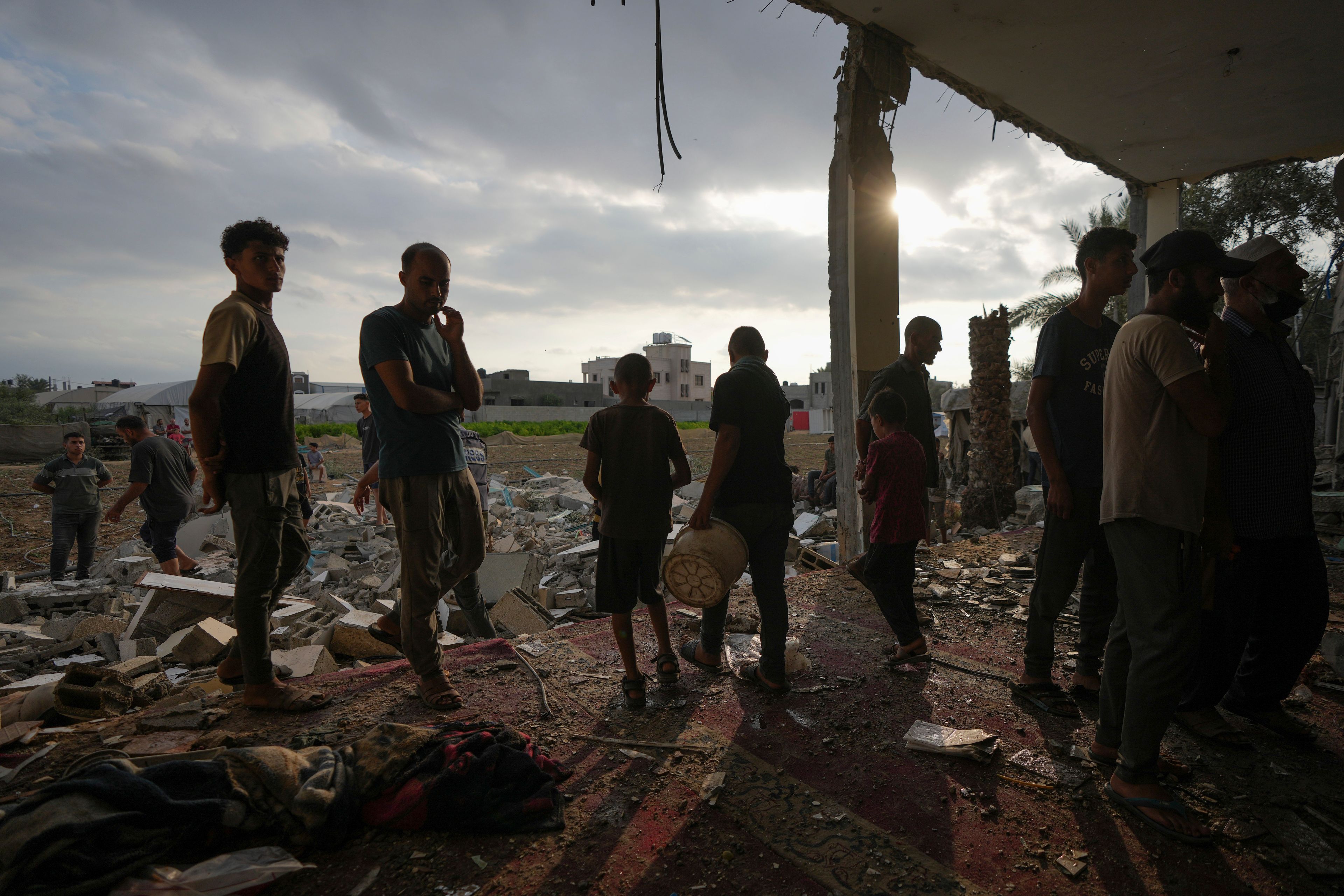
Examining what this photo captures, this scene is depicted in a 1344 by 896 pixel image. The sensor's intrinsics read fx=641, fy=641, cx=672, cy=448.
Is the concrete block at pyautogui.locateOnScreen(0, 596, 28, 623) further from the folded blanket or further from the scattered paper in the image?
the scattered paper

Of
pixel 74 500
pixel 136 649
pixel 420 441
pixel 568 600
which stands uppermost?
pixel 420 441

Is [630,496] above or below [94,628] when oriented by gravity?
above

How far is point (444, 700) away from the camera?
307 cm

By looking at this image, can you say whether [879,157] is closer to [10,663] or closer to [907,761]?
[907,761]

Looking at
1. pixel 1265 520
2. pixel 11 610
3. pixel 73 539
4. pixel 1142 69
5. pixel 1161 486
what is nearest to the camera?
pixel 1161 486

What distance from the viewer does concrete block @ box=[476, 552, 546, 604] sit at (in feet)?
19.8

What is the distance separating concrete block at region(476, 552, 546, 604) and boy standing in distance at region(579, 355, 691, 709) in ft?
9.74

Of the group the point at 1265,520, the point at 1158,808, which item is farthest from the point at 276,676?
the point at 1265,520

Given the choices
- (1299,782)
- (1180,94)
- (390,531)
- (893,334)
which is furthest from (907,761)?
(390,531)

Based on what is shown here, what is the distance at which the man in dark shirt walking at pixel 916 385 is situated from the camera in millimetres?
4152

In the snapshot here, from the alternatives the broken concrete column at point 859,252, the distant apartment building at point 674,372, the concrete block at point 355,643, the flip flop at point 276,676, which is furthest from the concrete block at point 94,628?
the distant apartment building at point 674,372

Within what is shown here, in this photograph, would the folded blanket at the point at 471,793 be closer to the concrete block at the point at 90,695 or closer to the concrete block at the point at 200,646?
the concrete block at the point at 90,695

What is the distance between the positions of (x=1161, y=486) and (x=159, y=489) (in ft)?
26.7

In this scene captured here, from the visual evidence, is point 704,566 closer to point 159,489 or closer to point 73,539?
point 159,489
